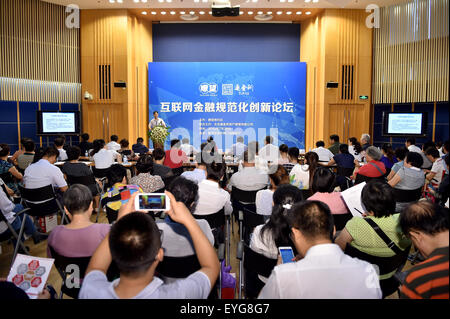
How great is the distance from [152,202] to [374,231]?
1.44 metres

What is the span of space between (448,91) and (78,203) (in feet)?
7.21

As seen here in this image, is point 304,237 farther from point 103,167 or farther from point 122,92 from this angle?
point 122,92

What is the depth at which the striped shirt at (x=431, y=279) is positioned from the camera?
44.9 inches

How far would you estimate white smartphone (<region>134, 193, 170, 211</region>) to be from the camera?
1.71 m

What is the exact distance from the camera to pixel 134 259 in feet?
4.54

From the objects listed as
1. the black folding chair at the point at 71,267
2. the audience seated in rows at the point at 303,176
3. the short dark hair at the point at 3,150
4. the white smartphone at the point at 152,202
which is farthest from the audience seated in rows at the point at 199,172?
the short dark hair at the point at 3,150

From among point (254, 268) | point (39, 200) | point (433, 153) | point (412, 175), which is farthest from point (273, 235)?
point (433, 153)

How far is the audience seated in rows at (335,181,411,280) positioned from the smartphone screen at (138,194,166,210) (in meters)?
1.29

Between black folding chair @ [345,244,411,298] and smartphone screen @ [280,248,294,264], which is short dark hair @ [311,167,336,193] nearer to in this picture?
black folding chair @ [345,244,411,298]

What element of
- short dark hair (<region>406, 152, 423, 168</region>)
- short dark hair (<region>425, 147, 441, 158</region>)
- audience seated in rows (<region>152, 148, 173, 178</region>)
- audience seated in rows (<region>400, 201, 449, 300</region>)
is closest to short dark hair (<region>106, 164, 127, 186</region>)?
audience seated in rows (<region>152, 148, 173, 178</region>)

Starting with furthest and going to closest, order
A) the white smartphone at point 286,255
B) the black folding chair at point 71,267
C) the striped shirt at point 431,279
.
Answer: the black folding chair at point 71,267, the white smartphone at point 286,255, the striped shirt at point 431,279

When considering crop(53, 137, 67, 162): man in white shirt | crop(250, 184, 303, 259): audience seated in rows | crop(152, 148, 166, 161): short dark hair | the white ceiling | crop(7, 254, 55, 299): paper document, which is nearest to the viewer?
crop(7, 254, 55, 299): paper document

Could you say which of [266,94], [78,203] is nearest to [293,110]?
[266,94]

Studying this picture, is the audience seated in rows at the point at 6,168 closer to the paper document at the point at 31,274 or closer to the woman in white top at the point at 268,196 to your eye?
the woman in white top at the point at 268,196
